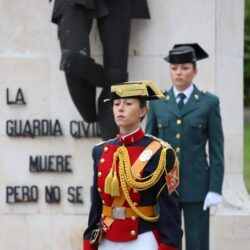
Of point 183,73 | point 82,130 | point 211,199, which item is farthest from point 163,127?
point 82,130

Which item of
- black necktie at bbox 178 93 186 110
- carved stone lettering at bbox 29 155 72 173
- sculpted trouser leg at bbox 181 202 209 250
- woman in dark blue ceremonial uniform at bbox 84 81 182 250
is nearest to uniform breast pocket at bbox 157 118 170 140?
black necktie at bbox 178 93 186 110

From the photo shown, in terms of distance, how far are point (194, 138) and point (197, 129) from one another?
0.19 feet

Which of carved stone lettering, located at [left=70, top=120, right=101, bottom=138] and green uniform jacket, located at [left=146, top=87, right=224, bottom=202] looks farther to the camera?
carved stone lettering, located at [left=70, top=120, right=101, bottom=138]

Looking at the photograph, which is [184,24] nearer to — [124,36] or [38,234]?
[124,36]

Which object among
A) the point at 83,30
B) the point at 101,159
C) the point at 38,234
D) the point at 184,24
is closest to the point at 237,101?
the point at 184,24

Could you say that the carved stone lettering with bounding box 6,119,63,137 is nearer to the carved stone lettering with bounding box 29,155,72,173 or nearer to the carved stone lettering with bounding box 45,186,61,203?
the carved stone lettering with bounding box 29,155,72,173

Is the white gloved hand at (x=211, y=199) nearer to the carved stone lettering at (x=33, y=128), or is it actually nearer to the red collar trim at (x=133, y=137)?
the red collar trim at (x=133, y=137)

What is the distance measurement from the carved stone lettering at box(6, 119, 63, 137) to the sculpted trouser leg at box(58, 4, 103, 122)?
0.56 m

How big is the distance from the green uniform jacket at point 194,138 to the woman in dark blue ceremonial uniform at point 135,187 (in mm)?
1293

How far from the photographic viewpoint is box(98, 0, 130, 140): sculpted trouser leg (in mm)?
7434

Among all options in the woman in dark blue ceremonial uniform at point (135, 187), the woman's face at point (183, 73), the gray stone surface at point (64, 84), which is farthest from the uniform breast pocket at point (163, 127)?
the gray stone surface at point (64, 84)

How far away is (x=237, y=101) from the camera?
7855mm

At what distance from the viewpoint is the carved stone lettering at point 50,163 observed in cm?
794

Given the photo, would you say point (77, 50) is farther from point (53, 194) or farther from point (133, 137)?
point (133, 137)
